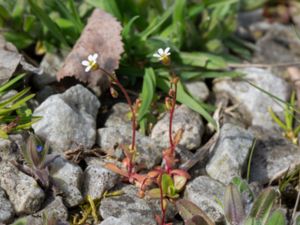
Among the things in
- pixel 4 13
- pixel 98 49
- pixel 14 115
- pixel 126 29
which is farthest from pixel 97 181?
pixel 4 13

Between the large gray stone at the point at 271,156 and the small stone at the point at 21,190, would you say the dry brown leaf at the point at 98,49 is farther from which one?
the large gray stone at the point at 271,156

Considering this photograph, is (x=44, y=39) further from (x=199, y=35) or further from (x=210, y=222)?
(x=210, y=222)

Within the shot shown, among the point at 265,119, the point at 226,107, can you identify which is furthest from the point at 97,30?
the point at 265,119

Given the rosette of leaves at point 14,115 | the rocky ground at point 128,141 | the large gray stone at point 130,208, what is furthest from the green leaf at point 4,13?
the large gray stone at point 130,208

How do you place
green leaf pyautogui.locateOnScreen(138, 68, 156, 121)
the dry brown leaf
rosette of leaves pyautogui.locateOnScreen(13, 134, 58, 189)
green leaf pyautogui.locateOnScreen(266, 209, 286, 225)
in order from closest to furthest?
green leaf pyautogui.locateOnScreen(266, 209, 286, 225)
rosette of leaves pyautogui.locateOnScreen(13, 134, 58, 189)
green leaf pyautogui.locateOnScreen(138, 68, 156, 121)
the dry brown leaf

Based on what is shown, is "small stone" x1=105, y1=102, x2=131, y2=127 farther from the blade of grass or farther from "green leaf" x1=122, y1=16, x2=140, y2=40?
the blade of grass

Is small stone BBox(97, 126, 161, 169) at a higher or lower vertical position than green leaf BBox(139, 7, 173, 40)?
lower

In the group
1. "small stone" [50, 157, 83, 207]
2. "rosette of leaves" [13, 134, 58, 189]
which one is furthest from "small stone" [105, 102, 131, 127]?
"rosette of leaves" [13, 134, 58, 189]
